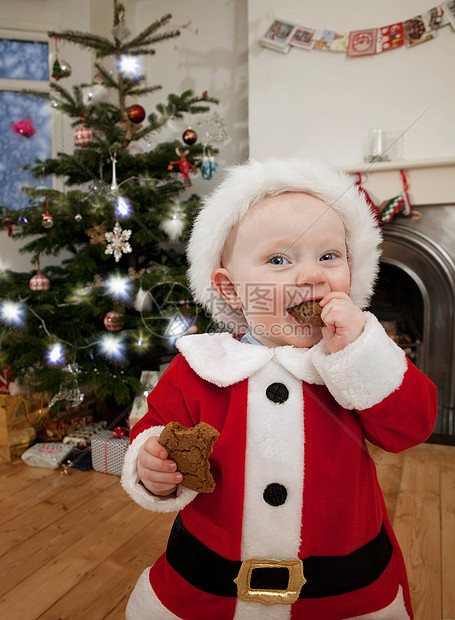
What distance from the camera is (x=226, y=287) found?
0.79 metres

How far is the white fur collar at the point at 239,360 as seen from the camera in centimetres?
67

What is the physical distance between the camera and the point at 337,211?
73 centimetres

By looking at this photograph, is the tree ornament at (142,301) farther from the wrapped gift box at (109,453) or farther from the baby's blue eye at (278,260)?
the baby's blue eye at (278,260)

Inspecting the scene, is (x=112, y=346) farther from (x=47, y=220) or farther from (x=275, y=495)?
(x=275, y=495)

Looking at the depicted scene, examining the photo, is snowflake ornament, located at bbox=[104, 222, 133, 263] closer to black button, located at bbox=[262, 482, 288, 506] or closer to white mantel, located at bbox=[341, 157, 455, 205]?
white mantel, located at bbox=[341, 157, 455, 205]

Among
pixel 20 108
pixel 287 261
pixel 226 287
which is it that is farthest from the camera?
pixel 20 108

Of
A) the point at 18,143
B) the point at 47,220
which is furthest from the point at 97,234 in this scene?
the point at 18,143

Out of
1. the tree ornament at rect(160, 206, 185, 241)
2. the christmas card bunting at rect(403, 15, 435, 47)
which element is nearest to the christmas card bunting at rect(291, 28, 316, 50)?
the christmas card bunting at rect(403, 15, 435, 47)

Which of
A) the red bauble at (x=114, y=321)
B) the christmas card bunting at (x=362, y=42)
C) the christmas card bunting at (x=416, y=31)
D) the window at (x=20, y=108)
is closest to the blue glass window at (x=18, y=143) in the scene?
the window at (x=20, y=108)

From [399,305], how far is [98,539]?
1.86 metres

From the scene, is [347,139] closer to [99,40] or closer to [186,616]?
[99,40]

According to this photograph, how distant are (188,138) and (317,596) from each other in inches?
71.2

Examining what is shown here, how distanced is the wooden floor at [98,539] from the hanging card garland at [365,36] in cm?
186

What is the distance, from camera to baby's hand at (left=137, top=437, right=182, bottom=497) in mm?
611
